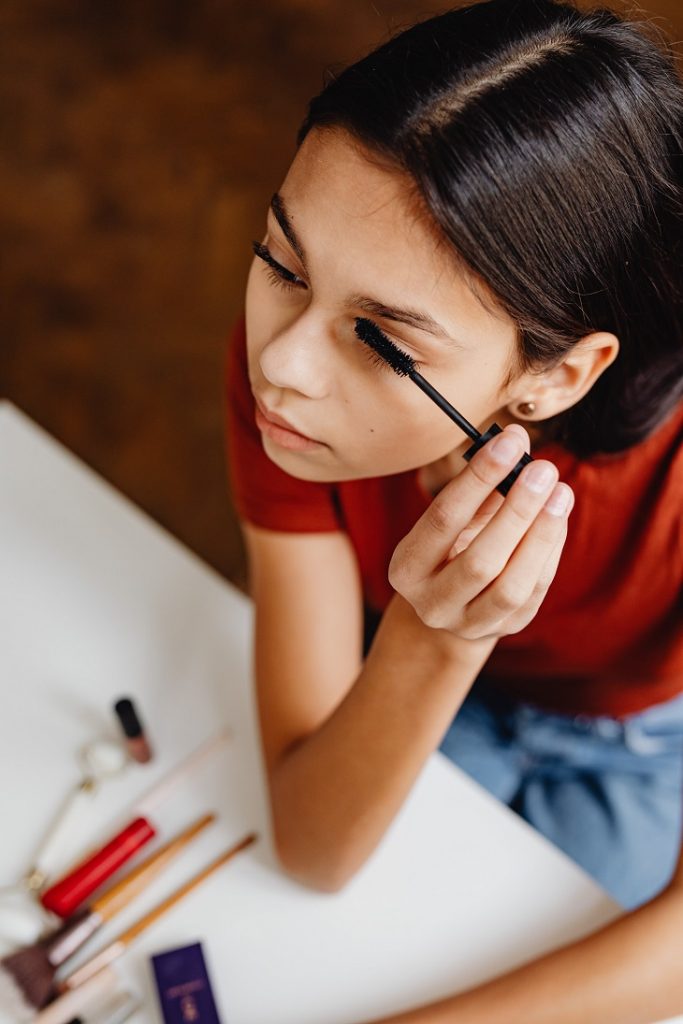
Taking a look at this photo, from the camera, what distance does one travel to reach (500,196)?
1.67 feet

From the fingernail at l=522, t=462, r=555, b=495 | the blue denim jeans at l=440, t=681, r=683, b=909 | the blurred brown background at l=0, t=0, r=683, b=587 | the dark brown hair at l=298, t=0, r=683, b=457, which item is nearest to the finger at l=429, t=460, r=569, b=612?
the fingernail at l=522, t=462, r=555, b=495

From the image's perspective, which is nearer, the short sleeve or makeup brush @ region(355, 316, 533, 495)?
makeup brush @ region(355, 316, 533, 495)

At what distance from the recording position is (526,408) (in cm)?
63

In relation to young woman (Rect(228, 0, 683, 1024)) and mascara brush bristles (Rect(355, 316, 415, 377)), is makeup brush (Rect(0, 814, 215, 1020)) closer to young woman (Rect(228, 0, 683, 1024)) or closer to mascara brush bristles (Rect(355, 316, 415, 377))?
young woman (Rect(228, 0, 683, 1024))

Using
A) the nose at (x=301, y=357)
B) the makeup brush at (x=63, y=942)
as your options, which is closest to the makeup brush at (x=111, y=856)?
the makeup brush at (x=63, y=942)

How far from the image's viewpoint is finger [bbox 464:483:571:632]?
0.50m

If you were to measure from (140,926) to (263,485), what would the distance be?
0.29 meters

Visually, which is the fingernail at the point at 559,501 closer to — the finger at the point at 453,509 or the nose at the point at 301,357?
the finger at the point at 453,509

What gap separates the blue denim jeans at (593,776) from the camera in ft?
2.71

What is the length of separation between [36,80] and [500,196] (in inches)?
71.0

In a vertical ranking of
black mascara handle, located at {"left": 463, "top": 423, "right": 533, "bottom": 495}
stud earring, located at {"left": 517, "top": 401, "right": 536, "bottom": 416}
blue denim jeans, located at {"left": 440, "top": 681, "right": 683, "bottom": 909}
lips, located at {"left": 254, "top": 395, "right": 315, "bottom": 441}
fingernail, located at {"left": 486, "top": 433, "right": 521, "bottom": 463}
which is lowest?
blue denim jeans, located at {"left": 440, "top": 681, "right": 683, "bottom": 909}

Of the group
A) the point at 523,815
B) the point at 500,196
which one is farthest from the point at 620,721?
the point at 500,196

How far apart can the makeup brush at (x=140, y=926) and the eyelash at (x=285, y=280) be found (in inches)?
12.4

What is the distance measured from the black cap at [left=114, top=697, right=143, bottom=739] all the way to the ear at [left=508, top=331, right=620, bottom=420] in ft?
1.01
